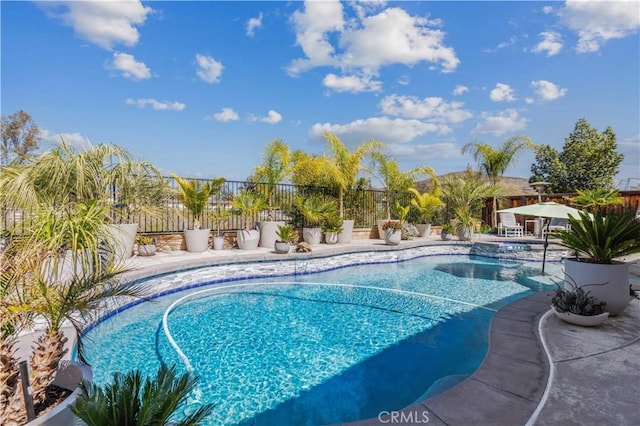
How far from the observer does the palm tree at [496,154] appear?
14.8 meters

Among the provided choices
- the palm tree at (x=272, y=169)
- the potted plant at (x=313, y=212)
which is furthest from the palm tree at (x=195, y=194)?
the potted plant at (x=313, y=212)

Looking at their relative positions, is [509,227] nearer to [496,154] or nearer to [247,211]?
[496,154]

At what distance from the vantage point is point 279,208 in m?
10.7

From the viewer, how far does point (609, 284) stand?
11.7 feet

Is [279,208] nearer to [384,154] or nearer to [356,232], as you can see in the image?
[356,232]

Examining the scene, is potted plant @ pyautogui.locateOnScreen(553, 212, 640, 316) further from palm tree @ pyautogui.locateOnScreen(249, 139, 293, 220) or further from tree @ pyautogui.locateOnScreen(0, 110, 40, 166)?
tree @ pyautogui.locateOnScreen(0, 110, 40, 166)

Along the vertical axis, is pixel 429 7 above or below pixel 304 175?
above

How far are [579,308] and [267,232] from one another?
7766 millimetres

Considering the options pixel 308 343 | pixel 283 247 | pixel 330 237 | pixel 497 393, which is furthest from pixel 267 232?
pixel 497 393

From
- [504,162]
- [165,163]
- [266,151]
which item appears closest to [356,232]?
[266,151]

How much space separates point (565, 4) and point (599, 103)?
5.15 metres

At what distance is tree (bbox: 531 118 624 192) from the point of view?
20.7 m

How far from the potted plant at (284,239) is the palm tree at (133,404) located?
7083 millimetres

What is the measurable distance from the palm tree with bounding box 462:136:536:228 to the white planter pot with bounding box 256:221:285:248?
10.9 meters
